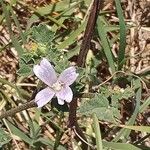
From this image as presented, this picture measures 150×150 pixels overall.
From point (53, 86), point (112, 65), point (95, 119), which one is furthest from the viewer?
point (112, 65)

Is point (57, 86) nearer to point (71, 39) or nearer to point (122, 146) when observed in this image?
point (122, 146)

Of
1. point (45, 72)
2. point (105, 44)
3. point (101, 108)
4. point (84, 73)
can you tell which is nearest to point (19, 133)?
point (84, 73)

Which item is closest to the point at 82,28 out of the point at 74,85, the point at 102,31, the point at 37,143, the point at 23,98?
the point at 102,31

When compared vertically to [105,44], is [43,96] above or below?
above

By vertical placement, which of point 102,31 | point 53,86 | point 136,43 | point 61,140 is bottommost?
point 61,140

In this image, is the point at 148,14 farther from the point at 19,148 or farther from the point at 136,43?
the point at 19,148

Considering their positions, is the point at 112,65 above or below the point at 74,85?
below

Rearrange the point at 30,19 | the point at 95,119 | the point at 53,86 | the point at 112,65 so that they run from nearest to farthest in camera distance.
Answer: the point at 53,86
the point at 95,119
the point at 112,65
the point at 30,19

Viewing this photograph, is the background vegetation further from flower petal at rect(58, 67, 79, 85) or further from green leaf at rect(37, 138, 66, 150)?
flower petal at rect(58, 67, 79, 85)
